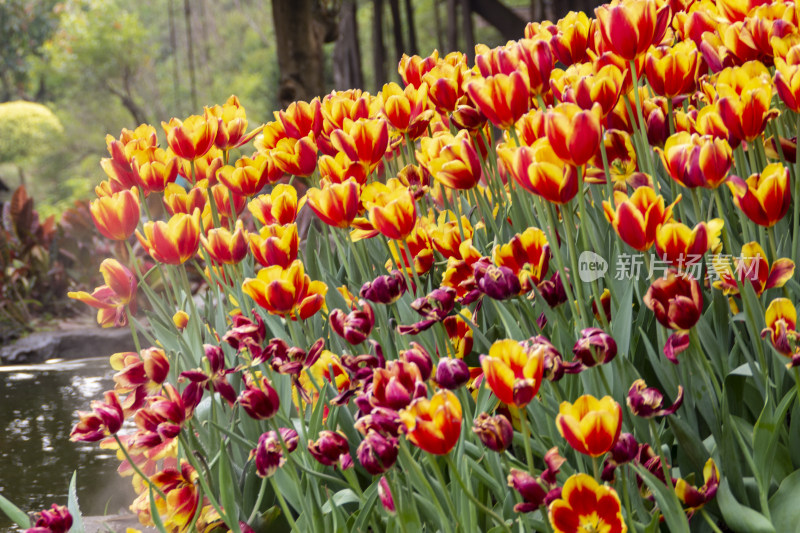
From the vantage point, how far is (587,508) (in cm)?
89

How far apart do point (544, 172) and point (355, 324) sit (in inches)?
13.8

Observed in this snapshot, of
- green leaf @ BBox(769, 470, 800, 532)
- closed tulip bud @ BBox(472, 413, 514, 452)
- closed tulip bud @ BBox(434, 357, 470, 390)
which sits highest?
closed tulip bud @ BBox(434, 357, 470, 390)

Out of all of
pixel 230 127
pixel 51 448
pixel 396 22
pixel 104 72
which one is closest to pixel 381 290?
pixel 230 127

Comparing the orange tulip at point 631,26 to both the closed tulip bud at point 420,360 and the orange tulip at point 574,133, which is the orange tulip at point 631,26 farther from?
the closed tulip bud at point 420,360

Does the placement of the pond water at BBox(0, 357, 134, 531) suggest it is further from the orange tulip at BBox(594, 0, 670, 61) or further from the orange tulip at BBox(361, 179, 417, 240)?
the orange tulip at BBox(594, 0, 670, 61)

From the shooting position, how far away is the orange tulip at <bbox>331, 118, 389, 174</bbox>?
1.53m

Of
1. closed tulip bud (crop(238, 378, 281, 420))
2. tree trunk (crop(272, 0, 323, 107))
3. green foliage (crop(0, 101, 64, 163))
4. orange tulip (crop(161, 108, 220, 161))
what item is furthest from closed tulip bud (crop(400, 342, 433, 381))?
green foliage (crop(0, 101, 64, 163))

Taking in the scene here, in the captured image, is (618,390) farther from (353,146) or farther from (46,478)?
(46,478)

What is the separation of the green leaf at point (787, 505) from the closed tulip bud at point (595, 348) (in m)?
0.35

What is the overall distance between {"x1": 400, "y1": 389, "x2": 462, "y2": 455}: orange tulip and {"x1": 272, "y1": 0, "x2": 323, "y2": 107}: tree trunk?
5.80 metres

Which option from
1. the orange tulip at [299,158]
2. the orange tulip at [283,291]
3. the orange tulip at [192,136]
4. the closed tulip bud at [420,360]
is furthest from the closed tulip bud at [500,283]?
the orange tulip at [192,136]

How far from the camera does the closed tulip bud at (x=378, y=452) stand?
0.90 m

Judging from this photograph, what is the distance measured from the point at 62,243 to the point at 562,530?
7.07 metres

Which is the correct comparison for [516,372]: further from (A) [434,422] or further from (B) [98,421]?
(B) [98,421]
